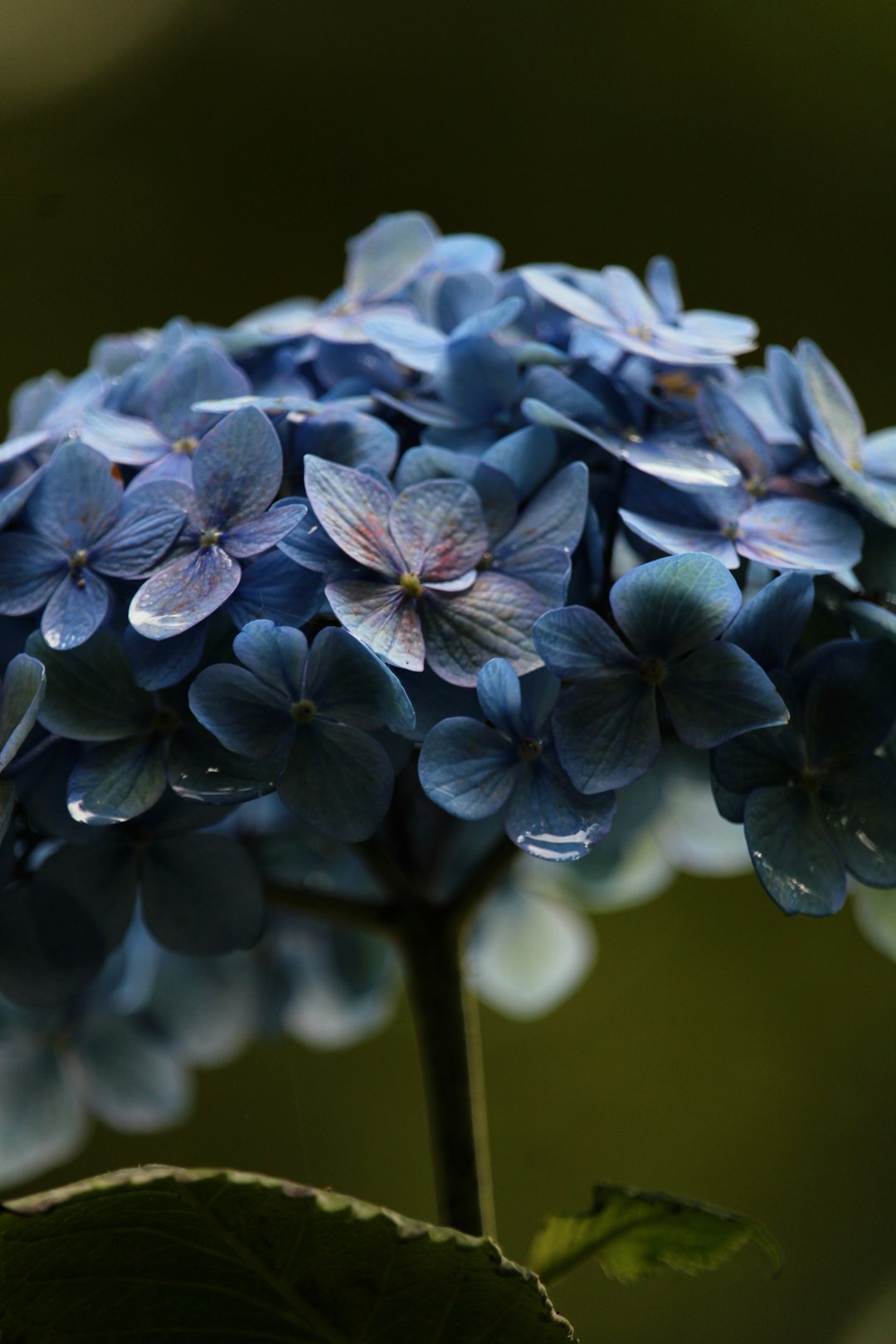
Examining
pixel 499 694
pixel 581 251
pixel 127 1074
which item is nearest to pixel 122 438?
pixel 499 694

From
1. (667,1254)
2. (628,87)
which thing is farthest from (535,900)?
(628,87)

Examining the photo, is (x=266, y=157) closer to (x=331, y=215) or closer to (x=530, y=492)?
(x=331, y=215)

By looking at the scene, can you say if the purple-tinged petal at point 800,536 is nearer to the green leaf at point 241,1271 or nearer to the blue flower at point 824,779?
the blue flower at point 824,779

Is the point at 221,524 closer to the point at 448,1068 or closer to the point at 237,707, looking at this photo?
the point at 237,707

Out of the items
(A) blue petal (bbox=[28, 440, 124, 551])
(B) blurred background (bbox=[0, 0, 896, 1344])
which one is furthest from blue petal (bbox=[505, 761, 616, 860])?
(B) blurred background (bbox=[0, 0, 896, 1344])

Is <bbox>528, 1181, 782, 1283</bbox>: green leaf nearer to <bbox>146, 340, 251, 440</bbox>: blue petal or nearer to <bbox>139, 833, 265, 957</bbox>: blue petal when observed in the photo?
<bbox>139, 833, 265, 957</bbox>: blue petal
